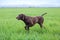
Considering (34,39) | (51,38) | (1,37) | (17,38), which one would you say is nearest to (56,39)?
(51,38)

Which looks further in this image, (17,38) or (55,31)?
(55,31)

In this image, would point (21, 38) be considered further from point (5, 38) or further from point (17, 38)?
point (5, 38)

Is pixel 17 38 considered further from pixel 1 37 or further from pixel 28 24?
pixel 28 24

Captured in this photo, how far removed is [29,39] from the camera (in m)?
6.42

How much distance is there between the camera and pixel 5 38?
22.0 ft

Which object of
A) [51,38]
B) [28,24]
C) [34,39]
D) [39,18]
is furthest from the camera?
[39,18]

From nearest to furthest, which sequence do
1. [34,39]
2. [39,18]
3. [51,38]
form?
[34,39], [51,38], [39,18]

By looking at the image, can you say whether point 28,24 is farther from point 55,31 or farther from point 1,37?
point 1,37

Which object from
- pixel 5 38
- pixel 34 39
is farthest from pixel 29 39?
pixel 5 38

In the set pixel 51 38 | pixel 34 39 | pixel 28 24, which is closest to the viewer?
pixel 34 39

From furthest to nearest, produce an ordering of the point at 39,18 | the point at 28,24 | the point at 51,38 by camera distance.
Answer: the point at 39,18
the point at 28,24
the point at 51,38

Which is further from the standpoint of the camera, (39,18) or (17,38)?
(39,18)

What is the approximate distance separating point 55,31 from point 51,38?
5.79ft

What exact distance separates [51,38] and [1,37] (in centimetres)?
A: 161
